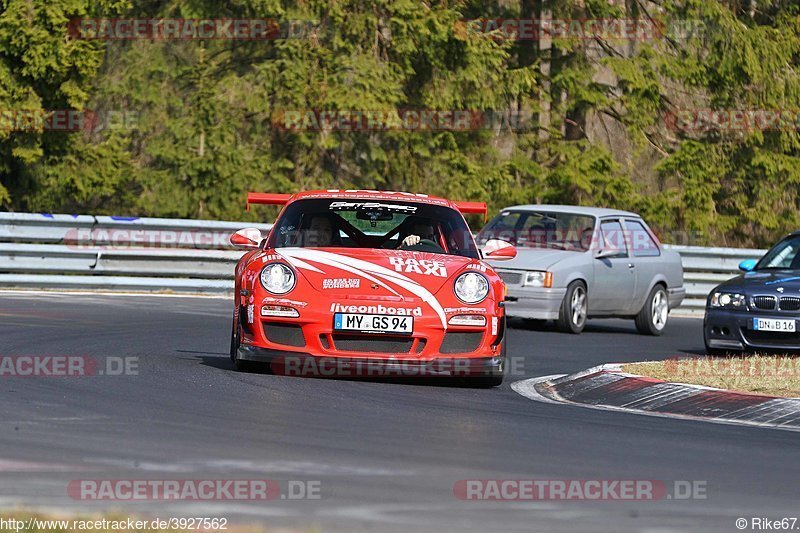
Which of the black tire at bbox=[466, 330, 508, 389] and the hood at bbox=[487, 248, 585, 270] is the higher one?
the hood at bbox=[487, 248, 585, 270]

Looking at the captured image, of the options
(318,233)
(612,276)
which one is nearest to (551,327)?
(612,276)

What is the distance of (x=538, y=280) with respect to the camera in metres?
17.3

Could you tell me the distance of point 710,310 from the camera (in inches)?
573

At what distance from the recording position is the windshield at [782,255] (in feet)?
49.6

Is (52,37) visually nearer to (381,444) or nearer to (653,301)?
(653,301)

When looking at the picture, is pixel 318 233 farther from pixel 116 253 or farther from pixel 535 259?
pixel 116 253

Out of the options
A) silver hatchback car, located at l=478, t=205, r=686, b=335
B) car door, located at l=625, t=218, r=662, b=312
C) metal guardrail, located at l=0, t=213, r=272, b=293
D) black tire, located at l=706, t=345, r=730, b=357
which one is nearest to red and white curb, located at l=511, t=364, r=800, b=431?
black tire, located at l=706, t=345, r=730, b=357

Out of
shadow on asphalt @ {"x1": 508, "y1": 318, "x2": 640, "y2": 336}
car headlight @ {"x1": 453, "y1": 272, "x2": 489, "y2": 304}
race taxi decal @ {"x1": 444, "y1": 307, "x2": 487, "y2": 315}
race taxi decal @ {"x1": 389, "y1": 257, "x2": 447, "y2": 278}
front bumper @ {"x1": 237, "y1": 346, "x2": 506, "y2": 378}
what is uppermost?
race taxi decal @ {"x1": 389, "y1": 257, "x2": 447, "y2": 278}

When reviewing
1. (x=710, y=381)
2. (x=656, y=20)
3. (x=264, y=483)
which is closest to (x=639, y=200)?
(x=656, y=20)

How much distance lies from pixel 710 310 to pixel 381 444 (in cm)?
790

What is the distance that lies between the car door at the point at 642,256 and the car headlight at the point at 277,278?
922cm

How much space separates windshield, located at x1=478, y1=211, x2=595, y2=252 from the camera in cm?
1838

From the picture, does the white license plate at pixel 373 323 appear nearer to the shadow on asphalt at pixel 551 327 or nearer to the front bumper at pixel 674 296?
the shadow on asphalt at pixel 551 327

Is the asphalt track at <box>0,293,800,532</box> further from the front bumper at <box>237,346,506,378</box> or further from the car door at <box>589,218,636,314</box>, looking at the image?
the car door at <box>589,218,636,314</box>
